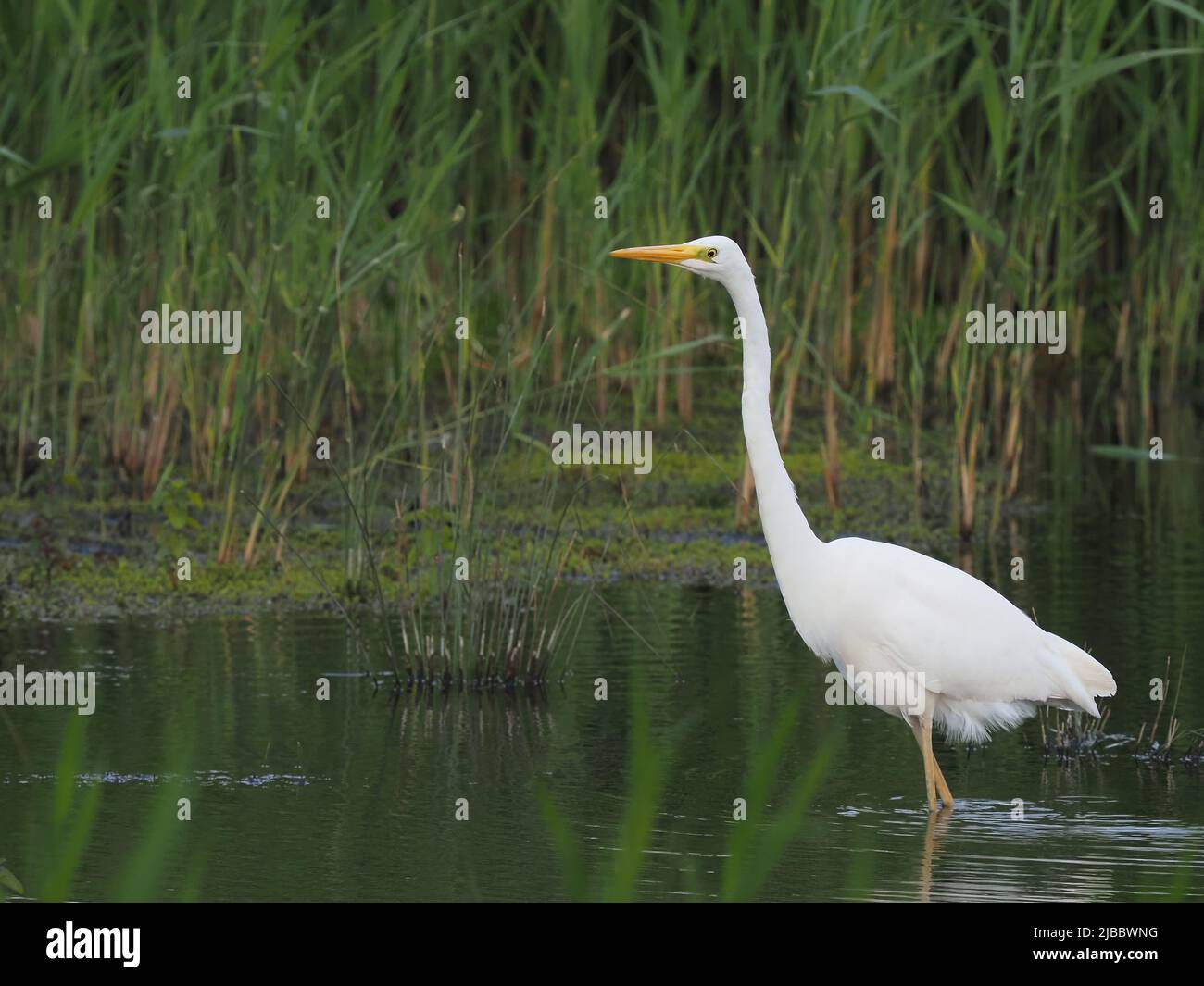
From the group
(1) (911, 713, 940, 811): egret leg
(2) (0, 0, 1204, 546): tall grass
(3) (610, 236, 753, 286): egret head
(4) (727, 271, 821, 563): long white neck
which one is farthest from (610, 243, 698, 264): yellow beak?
(1) (911, 713, 940, 811): egret leg

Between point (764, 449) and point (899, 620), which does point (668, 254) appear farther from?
point (899, 620)

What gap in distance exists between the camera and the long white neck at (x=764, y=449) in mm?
6629

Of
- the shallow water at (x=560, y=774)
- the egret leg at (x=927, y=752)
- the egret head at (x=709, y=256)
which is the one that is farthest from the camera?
the egret head at (x=709, y=256)

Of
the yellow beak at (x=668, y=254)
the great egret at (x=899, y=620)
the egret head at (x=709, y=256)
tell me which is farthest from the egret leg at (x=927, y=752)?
the yellow beak at (x=668, y=254)

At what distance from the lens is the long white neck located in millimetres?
6629

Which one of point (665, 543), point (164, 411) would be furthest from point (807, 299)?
point (164, 411)

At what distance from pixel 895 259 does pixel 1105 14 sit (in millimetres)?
3606

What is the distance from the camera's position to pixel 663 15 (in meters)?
11.5

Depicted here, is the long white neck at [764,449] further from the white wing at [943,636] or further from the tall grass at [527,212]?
the tall grass at [527,212]

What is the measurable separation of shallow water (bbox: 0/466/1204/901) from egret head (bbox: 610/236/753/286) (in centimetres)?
143

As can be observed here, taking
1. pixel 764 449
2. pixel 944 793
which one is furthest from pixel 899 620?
pixel 764 449

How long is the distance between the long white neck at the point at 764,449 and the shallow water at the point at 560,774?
0.77 m
